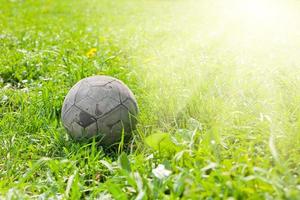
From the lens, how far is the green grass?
9.05ft

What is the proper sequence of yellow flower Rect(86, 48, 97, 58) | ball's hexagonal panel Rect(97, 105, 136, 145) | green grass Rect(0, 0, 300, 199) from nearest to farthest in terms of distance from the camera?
1. green grass Rect(0, 0, 300, 199)
2. ball's hexagonal panel Rect(97, 105, 136, 145)
3. yellow flower Rect(86, 48, 97, 58)

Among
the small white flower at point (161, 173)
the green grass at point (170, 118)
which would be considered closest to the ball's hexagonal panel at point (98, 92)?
the green grass at point (170, 118)

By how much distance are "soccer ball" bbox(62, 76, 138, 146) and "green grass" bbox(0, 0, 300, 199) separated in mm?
109

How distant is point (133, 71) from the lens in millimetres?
5438

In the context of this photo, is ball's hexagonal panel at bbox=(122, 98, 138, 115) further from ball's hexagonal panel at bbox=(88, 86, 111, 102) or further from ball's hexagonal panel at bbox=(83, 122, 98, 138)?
ball's hexagonal panel at bbox=(83, 122, 98, 138)

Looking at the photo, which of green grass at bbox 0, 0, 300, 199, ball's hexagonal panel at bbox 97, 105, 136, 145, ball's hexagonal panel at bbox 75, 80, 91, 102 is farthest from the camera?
ball's hexagonal panel at bbox 75, 80, 91, 102

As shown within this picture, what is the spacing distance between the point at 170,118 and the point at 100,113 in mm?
599

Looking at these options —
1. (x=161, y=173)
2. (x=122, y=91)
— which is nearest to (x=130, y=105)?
(x=122, y=91)

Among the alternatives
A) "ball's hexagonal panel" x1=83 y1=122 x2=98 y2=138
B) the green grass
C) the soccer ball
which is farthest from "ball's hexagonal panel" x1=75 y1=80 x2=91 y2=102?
the green grass

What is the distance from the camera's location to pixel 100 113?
11.9 feet

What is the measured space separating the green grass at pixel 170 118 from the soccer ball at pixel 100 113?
109mm

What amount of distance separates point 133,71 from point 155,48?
5.67ft

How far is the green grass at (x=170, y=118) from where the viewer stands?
2.76 metres

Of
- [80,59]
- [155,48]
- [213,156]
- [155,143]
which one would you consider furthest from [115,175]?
[155,48]
